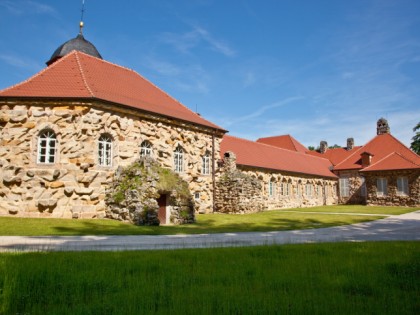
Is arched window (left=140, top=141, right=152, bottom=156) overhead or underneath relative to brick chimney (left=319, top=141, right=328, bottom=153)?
underneath

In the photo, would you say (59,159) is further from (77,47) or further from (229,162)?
(77,47)

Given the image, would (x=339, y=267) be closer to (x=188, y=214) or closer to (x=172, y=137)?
(x=188, y=214)

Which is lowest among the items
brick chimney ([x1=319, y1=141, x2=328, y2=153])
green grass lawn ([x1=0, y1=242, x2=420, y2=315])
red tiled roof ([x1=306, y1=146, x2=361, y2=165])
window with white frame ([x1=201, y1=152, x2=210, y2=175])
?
green grass lawn ([x1=0, y1=242, x2=420, y2=315])

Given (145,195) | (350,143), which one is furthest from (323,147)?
(145,195)

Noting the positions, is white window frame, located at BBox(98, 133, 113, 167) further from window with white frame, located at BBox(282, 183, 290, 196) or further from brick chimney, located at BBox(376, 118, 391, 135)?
brick chimney, located at BBox(376, 118, 391, 135)

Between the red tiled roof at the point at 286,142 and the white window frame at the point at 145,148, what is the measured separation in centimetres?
2882

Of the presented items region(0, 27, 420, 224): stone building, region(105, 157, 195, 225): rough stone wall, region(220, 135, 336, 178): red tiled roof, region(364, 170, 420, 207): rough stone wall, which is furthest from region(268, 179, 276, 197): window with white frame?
region(105, 157, 195, 225): rough stone wall

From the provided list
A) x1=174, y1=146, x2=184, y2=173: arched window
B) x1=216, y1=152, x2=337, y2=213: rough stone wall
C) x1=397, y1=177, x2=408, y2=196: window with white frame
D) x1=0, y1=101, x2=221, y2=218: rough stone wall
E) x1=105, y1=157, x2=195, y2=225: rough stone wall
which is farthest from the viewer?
x1=397, y1=177, x2=408, y2=196: window with white frame

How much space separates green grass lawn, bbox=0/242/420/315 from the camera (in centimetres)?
387

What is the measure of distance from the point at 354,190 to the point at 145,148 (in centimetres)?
2965

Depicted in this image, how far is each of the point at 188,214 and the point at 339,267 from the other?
11145 millimetres

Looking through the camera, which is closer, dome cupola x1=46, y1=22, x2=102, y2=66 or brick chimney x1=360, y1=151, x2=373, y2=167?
dome cupola x1=46, y1=22, x2=102, y2=66

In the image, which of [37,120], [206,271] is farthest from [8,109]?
[206,271]

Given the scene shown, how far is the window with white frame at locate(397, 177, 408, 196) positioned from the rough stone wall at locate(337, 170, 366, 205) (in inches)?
166
